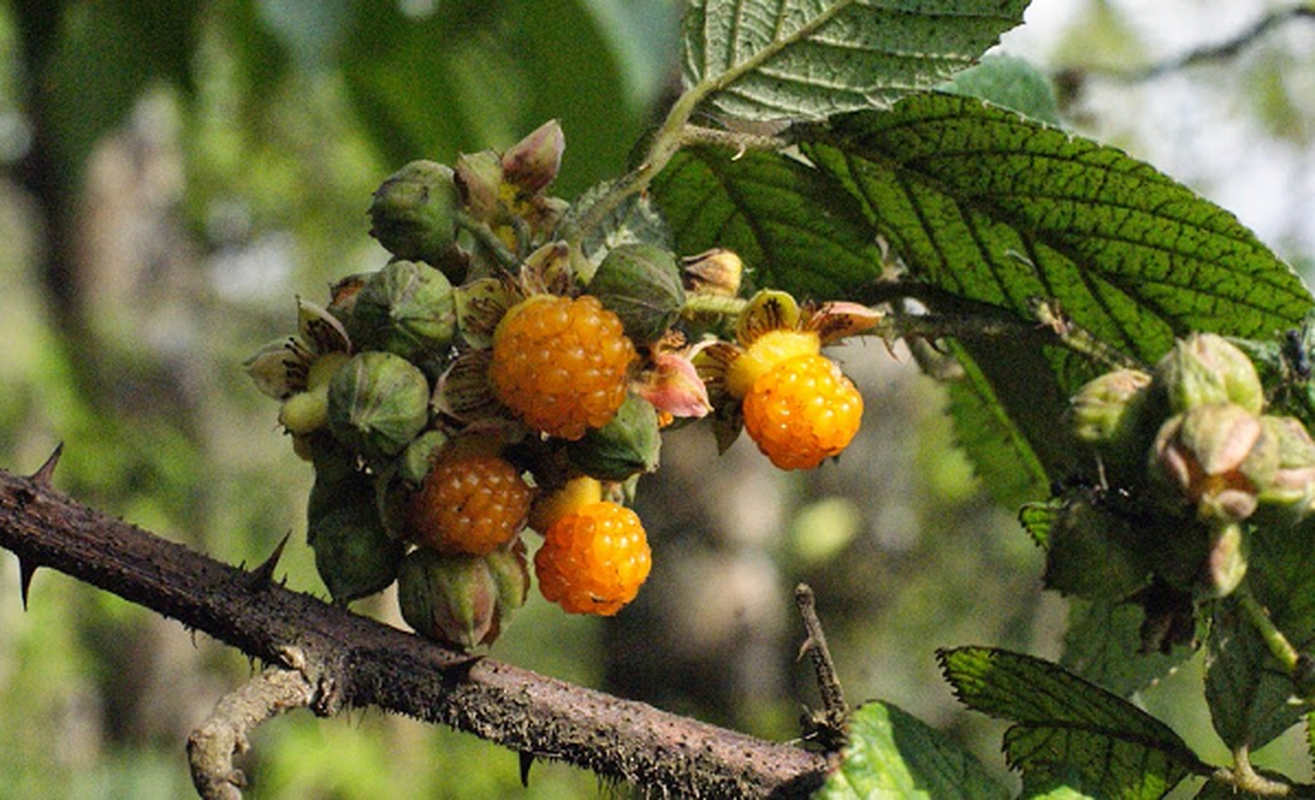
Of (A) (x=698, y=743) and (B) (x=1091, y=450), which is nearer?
(B) (x=1091, y=450)

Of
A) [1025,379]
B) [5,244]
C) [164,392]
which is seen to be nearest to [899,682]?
[164,392]

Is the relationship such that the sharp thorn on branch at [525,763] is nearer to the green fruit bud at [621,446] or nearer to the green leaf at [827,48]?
the green fruit bud at [621,446]

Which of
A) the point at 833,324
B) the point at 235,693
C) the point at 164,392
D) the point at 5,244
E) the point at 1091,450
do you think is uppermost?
the point at 5,244

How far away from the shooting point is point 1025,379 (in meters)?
1.52

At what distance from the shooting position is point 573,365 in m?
1.04

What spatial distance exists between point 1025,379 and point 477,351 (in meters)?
0.70

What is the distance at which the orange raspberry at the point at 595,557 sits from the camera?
115 centimetres

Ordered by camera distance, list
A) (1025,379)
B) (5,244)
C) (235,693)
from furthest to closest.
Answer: (5,244) < (1025,379) < (235,693)

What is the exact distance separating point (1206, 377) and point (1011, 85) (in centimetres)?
90

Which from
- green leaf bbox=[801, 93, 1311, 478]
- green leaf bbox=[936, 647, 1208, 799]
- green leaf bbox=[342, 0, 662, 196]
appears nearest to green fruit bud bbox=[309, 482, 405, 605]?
green leaf bbox=[936, 647, 1208, 799]

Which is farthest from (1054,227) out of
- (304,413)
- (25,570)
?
(25,570)

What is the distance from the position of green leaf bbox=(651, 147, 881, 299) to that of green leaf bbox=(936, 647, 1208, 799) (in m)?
0.50

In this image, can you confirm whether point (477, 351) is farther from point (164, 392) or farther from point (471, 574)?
point (164, 392)

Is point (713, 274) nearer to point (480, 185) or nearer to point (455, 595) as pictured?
point (480, 185)
